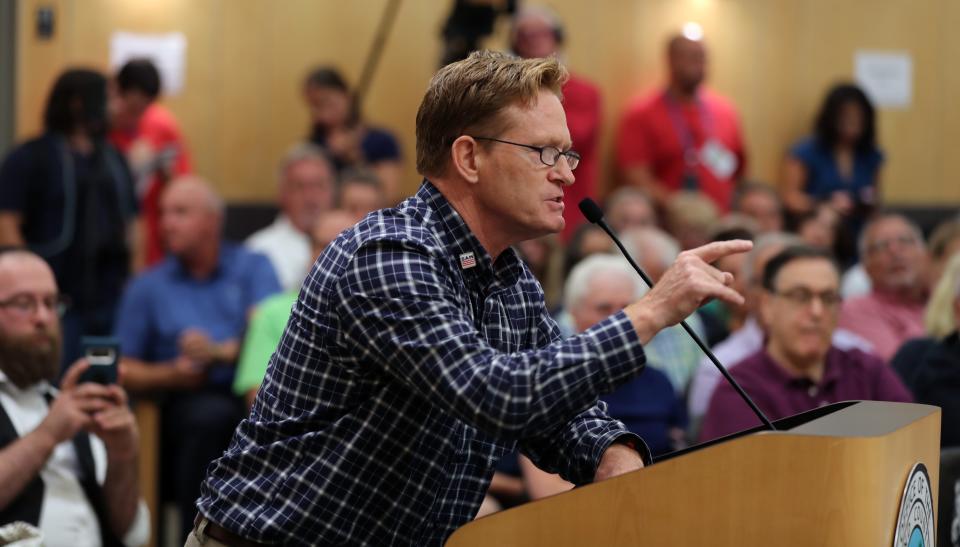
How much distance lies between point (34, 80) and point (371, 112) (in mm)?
1752

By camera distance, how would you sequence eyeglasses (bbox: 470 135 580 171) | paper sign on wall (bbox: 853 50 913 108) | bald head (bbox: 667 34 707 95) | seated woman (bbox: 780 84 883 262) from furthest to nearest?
paper sign on wall (bbox: 853 50 913 108)
seated woman (bbox: 780 84 883 262)
bald head (bbox: 667 34 707 95)
eyeglasses (bbox: 470 135 580 171)

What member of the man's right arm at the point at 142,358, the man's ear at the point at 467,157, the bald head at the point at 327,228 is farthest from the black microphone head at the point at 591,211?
the man's right arm at the point at 142,358

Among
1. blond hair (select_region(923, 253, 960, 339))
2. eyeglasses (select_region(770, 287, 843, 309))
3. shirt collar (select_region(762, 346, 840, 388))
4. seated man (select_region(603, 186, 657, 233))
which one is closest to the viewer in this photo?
shirt collar (select_region(762, 346, 840, 388))

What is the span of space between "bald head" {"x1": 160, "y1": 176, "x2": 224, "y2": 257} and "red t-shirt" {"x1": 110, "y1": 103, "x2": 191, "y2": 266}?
1.21 m

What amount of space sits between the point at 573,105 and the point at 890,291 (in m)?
2.35

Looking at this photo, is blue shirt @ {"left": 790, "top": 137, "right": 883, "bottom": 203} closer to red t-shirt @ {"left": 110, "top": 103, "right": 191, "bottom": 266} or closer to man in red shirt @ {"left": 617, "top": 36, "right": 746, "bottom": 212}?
man in red shirt @ {"left": 617, "top": 36, "right": 746, "bottom": 212}

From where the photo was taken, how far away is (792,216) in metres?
6.95

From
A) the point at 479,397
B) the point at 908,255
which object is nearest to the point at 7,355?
the point at 479,397

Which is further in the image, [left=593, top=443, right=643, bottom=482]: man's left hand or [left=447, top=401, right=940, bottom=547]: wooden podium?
[left=593, top=443, right=643, bottom=482]: man's left hand

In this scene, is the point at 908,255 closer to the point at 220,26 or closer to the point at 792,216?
the point at 792,216

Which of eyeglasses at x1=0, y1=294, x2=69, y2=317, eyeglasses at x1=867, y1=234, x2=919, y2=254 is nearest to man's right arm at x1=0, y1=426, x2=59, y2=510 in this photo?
eyeglasses at x1=0, y1=294, x2=69, y2=317

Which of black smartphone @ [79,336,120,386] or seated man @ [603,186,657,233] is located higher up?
black smartphone @ [79,336,120,386]

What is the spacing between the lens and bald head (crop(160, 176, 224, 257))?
4.77 metres

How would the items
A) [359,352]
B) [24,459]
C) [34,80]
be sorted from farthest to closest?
[34,80] < [24,459] < [359,352]
